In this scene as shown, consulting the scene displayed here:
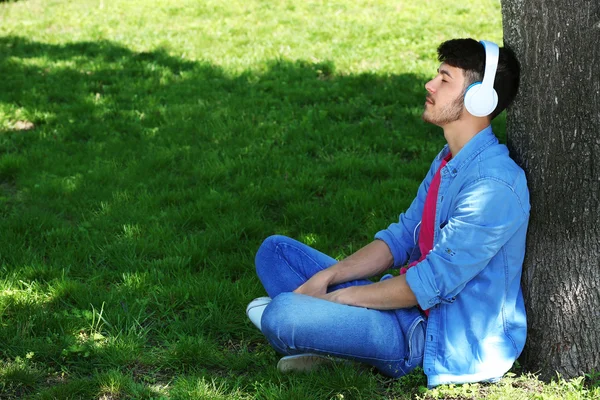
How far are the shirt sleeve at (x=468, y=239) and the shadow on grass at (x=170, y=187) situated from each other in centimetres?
102

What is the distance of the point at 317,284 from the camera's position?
3857 mm

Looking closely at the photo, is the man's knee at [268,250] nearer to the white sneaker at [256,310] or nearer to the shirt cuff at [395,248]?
the white sneaker at [256,310]

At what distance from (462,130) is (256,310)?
139 cm

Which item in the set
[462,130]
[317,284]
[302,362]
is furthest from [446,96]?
[302,362]

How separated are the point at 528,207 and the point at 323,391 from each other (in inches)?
49.3

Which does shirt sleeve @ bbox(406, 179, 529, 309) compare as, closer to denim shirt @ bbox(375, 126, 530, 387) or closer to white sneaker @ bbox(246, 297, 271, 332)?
denim shirt @ bbox(375, 126, 530, 387)

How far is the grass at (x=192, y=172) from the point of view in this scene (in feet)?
12.9

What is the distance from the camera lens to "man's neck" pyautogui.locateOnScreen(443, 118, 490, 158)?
3541mm

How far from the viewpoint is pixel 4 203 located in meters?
5.95

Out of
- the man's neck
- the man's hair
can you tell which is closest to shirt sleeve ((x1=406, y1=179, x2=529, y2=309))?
the man's neck

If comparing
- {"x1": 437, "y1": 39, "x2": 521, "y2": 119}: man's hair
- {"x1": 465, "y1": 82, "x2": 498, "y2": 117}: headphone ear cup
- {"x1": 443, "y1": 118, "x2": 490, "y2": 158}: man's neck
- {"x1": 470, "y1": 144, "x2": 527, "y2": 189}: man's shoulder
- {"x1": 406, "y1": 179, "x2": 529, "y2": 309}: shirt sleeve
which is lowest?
{"x1": 406, "y1": 179, "x2": 529, "y2": 309}: shirt sleeve

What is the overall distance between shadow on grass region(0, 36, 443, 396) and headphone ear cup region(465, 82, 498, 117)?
1.65 meters

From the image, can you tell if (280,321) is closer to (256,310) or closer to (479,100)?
A: (256,310)

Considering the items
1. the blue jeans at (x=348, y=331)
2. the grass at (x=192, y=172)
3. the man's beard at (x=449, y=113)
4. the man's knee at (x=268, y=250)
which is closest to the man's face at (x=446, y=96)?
the man's beard at (x=449, y=113)
